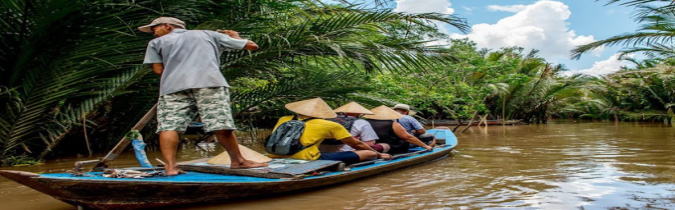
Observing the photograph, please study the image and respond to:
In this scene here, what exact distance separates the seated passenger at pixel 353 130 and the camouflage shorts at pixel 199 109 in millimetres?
2049

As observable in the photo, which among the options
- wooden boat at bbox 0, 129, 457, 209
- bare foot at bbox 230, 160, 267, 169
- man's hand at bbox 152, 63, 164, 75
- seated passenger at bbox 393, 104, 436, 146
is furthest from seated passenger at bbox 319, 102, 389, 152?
man's hand at bbox 152, 63, 164, 75

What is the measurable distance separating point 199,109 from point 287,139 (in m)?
1.34

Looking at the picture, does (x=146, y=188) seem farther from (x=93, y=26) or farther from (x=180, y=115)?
(x=93, y=26)

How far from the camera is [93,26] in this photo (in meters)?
5.71

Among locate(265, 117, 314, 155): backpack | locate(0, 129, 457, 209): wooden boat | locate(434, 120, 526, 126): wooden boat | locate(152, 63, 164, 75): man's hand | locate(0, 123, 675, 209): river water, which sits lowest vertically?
locate(0, 123, 675, 209): river water

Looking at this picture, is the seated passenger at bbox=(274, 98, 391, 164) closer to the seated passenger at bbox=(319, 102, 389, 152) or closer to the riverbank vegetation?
the seated passenger at bbox=(319, 102, 389, 152)

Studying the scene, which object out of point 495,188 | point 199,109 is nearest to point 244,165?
point 199,109

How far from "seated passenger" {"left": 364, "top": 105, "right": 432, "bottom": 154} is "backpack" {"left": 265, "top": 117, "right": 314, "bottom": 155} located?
72.4 inches

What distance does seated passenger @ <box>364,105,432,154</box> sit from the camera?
266 inches

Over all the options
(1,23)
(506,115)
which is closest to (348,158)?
(1,23)

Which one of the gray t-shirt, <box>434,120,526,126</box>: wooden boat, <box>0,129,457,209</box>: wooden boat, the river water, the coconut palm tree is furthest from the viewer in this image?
<box>434,120,526,126</box>: wooden boat

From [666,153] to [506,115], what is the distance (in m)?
15.5

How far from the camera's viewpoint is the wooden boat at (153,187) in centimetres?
337

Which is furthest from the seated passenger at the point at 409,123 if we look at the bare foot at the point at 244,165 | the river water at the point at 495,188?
the bare foot at the point at 244,165
